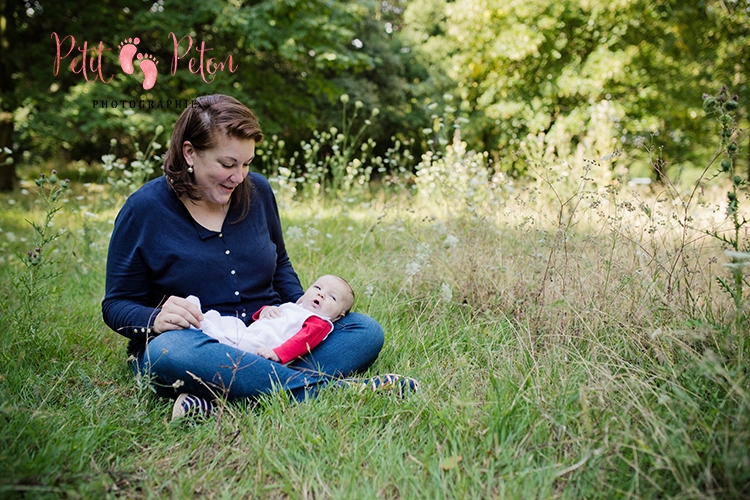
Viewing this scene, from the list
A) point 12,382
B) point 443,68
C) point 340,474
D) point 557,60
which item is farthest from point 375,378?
point 443,68

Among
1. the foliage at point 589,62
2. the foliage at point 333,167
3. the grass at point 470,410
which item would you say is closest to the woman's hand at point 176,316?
the grass at point 470,410

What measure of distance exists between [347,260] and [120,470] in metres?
2.44

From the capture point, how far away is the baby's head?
2.38 m

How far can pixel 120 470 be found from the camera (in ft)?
5.36

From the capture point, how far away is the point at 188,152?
7.53 ft

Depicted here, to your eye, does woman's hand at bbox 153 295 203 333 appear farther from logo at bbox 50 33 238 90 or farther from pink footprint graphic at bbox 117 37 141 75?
pink footprint graphic at bbox 117 37 141 75

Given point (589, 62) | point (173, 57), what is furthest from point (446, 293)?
point (589, 62)

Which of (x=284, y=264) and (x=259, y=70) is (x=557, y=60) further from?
(x=284, y=264)

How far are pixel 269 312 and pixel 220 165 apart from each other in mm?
694

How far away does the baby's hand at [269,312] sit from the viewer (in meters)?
2.38

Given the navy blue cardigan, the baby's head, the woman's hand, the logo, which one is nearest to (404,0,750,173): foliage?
the logo

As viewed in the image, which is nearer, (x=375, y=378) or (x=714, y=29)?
(x=375, y=378)

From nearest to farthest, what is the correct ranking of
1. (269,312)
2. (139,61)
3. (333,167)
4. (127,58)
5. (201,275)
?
1. (201,275)
2. (269,312)
3. (333,167)
4. (127,58)
5. (139,61)

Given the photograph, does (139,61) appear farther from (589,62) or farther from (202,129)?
(589,62)
